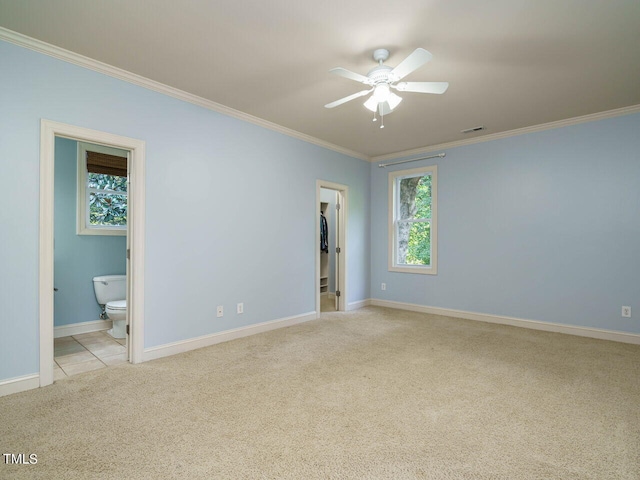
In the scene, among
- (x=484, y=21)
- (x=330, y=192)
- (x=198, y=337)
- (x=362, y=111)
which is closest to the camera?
(x=484, y=21)

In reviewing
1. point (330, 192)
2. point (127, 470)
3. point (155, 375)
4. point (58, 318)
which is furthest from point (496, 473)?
point (330, 192)

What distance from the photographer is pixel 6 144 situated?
2391 mm

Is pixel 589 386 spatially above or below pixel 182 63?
below

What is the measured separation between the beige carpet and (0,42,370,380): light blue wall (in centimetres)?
57

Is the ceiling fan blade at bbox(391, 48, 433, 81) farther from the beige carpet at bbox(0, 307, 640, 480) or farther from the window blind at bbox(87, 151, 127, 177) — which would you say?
the window blind at bbox(87, 151, 127, 177)

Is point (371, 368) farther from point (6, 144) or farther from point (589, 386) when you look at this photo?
point (6, 144)

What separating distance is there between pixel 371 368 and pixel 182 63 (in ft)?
10.2

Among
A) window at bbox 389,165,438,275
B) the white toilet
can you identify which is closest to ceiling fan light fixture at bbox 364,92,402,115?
window at bbox 389,165,438,275

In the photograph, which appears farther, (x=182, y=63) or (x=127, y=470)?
(x=182, y=63)

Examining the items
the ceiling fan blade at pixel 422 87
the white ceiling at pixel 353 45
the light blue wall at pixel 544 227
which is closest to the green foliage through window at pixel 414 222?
the light blue wall at pixel 544 227

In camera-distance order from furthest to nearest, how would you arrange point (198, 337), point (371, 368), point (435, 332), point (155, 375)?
point (435, 332) < point (198, 337) < point (371, 368) < point (155, 375)

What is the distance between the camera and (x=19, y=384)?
243cm

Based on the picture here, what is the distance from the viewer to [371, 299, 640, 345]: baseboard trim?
150 inches

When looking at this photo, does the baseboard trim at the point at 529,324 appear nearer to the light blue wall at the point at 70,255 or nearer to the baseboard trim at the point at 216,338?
the baseboard trim at the point at 216,338
